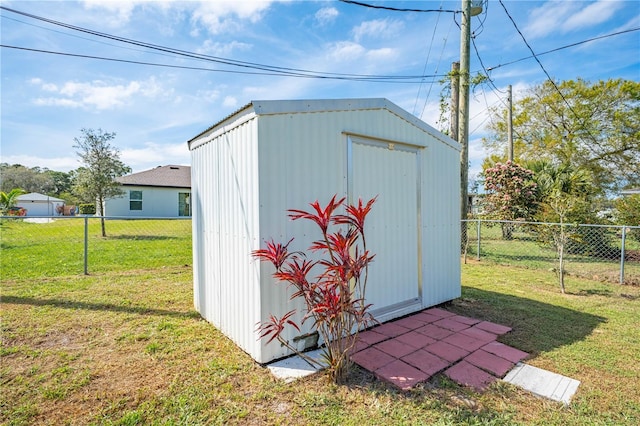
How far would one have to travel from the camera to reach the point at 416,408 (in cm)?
201

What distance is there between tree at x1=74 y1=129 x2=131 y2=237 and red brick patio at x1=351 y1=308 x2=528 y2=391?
11.1 m

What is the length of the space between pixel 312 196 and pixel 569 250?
802 centimetres

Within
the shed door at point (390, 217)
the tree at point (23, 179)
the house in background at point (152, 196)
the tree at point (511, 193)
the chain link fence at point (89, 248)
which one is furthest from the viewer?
the tree at point (23, 179)

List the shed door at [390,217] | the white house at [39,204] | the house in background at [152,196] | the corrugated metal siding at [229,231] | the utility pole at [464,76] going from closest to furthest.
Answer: the corrugated metal siding at [229,231] → the shed door at [390,217] → the utility pole at [464,76] → the house in background at [152,196] → the white house at [39,204]

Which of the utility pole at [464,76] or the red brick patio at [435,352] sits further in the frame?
the utility pole at [464,76]

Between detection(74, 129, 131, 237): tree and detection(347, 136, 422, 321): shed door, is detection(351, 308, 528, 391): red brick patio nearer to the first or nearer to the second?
detection(347, 136, 422, 321): shed door

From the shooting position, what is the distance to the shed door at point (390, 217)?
3.29m

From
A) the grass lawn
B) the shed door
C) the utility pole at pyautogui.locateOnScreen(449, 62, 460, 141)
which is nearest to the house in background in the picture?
A: the grass lawn

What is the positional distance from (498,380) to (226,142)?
121 inches

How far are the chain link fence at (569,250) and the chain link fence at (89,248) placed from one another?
6.75m

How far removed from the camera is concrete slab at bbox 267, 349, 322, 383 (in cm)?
240

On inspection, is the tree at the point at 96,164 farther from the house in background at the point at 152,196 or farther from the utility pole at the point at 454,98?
the utility pole at the point at 454,98

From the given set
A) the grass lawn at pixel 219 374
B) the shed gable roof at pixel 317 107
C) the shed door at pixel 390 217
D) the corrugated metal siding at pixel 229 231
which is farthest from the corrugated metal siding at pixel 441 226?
the corrugated metal siding at pixel 229 231

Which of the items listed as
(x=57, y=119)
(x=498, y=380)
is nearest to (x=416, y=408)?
(x=498, y=380)
